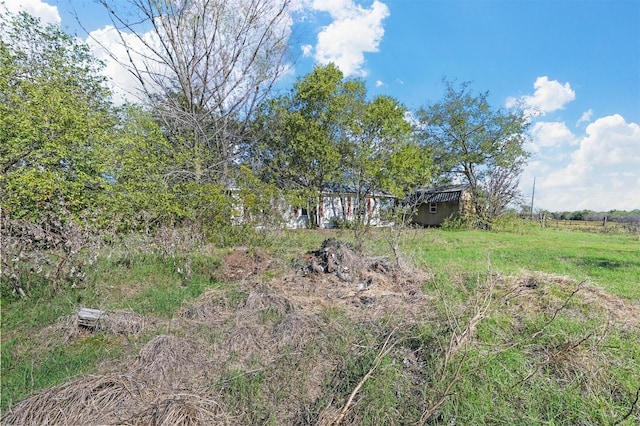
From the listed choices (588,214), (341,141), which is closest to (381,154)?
(341,141)

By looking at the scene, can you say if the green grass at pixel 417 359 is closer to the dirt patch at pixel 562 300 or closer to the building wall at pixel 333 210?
the dirt patch at pixel 562 300

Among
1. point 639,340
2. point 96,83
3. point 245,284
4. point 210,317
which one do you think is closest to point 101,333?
point 210,317

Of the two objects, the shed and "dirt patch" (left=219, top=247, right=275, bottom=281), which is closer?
"dirt patch" (left=219, top=247, right=275, bottom=281)

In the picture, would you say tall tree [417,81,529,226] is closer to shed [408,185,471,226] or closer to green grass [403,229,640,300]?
shed [408,185,471,226]

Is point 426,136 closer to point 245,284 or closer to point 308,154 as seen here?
point 308,154

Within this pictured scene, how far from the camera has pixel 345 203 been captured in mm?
17375

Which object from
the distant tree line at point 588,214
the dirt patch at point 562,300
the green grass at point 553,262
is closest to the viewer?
the dirt patch at point 562,300

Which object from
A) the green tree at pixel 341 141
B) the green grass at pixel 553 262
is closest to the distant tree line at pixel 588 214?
the green tree at pixel 341 141

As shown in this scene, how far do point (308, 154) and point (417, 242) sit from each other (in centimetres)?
721

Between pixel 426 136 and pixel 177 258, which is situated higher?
pixel 426 136

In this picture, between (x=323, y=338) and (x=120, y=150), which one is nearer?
(x=323, y=338)

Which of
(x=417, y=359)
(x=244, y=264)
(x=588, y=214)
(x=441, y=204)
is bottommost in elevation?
(x=417, y=359)

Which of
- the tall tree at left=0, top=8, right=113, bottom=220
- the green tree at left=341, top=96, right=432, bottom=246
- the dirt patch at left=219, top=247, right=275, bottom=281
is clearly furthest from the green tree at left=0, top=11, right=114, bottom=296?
the green tree at left=341, top=96, right=432, bottom=246

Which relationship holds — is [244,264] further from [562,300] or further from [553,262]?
[553,262]
